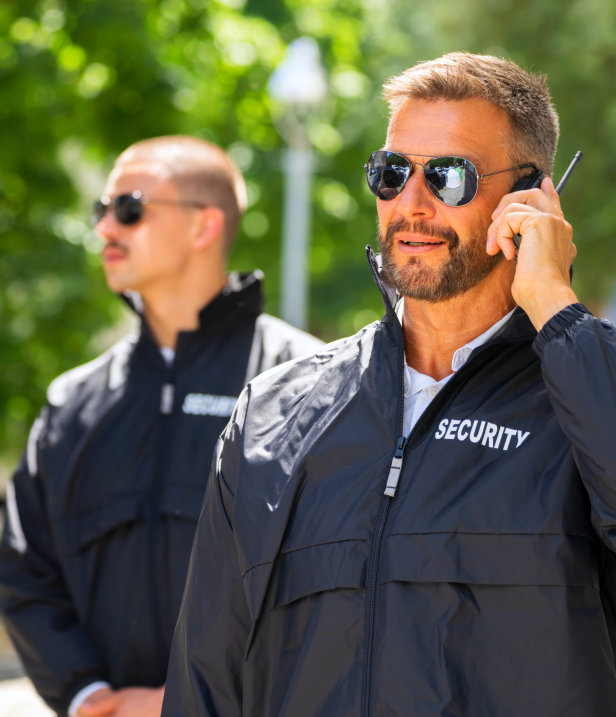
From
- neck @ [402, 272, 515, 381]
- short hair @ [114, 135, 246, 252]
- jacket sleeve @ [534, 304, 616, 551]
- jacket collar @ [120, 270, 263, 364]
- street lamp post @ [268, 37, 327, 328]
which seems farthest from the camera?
street lamp post @ [268, 37, 327, 328]

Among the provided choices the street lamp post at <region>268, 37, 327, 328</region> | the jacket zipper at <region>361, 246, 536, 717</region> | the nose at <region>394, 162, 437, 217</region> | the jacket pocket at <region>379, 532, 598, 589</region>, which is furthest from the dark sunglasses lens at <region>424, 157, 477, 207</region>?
the street lamp post at <region>268, 37, 327, 328</region>

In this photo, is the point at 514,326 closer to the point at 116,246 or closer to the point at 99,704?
the point at 99,704

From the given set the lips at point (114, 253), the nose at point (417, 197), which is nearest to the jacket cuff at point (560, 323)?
the nose at point (417, 197)

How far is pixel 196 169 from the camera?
14.2 feet

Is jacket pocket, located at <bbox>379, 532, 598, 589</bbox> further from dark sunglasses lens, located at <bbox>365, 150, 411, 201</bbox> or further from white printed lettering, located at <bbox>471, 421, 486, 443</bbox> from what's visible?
dark sunglasses lens, located at <bbox>365, 150, 411, 201</bbox>

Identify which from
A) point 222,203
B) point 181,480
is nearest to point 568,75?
point 222,203

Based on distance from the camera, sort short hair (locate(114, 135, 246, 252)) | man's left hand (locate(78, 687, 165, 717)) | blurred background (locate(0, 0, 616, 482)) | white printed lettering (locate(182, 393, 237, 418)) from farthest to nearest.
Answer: blurred background (locate(0, 0, 616, 482)) < short hair (locate(114, 135, 246, 252)) < white printed lettering (locate(182, 393, 237, 418)) < man's left hand (locate(78, 687, 165, 717))

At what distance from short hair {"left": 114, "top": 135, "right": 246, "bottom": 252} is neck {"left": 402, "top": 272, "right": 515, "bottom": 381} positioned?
188 centimetres

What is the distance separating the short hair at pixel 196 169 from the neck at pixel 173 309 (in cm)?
29

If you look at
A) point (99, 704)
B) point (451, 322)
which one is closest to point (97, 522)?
point (99, 704)

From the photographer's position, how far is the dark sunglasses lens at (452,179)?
2504mm

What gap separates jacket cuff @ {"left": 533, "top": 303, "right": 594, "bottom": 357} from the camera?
86.3 inches

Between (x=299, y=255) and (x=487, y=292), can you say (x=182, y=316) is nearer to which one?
(x=487, y=292)

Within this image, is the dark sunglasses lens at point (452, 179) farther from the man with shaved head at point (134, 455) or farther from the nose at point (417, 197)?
the man with shaved head at point (134, 455)
